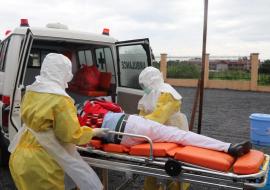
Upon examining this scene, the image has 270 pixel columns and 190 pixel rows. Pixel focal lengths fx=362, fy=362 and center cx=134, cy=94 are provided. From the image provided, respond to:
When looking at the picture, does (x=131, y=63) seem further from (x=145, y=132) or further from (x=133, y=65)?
(x=145, y=132)

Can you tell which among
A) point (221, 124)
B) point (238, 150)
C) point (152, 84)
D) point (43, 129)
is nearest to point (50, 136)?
point (43, 129)

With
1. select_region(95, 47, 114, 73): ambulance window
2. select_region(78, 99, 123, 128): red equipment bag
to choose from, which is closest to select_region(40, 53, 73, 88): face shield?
select_region(78, 99, 123, 128): red equipment bag

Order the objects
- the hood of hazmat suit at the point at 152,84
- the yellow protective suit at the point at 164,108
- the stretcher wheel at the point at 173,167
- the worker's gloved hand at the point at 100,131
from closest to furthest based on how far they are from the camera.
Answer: the stretcher wheel at the point at 173,167 < the worker's gloved hand at the point at 100,131 < the yellow protective suit at the point at 164,108 < the hood of hazmat suit at the point at 152,84

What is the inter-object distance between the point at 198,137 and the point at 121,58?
2696 millimetres

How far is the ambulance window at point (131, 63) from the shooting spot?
16.9ft

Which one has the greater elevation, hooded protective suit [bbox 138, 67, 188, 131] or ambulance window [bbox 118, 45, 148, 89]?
ambulance window [bbox 118, 45, 148, 89]

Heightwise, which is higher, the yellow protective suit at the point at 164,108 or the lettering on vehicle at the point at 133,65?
the lettering on vehicle at the point at 133,65

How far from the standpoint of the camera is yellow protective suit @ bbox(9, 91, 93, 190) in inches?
110

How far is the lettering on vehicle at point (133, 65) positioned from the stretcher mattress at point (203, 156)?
2169mm

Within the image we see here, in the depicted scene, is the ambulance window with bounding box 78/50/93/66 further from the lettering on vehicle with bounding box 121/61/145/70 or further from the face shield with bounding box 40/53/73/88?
the face shield with bounding box 40/53/73/88

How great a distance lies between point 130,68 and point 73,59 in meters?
1.55

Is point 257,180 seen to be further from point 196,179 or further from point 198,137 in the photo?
point 198,137

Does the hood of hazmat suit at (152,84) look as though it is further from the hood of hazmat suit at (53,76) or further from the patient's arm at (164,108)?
the hood of hazmat suit at (53,76)

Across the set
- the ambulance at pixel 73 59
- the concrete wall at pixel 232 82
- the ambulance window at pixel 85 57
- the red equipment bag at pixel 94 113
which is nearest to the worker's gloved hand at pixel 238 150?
the red equipment bag at pixel 94 113
